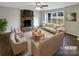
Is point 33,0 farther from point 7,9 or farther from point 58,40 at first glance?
point 58,40

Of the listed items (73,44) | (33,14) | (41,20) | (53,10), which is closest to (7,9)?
(33,14)

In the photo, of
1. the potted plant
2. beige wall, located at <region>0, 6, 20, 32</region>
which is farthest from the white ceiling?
the potted plant

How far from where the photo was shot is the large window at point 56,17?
2707 millimetres

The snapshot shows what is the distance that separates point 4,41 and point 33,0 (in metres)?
1.05

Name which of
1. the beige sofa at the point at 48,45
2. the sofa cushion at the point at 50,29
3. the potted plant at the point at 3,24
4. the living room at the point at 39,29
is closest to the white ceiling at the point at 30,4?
the living room at the point at 39,29

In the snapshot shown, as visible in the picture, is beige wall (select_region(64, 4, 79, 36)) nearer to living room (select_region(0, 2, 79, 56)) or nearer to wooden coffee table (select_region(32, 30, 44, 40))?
living room (select_region(0, 2, 79, 56))

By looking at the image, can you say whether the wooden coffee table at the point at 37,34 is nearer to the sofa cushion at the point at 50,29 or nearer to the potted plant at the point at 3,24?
the sofa cushion at the point at 50,29

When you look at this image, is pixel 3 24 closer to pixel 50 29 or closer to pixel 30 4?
pixel 30 4

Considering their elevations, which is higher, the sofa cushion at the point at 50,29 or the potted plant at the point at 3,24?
the potted plant at the point at 3,24

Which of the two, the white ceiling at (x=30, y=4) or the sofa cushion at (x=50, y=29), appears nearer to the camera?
the white ceiling at (x=30, y=4)

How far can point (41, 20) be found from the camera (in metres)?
2.72

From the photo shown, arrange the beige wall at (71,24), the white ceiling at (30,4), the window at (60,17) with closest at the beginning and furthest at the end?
the white ceiling at (30,4), the beige wall at (71,24), the window at (60,17)

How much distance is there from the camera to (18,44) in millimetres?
2582

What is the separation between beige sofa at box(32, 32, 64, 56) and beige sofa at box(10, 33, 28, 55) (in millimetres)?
185
